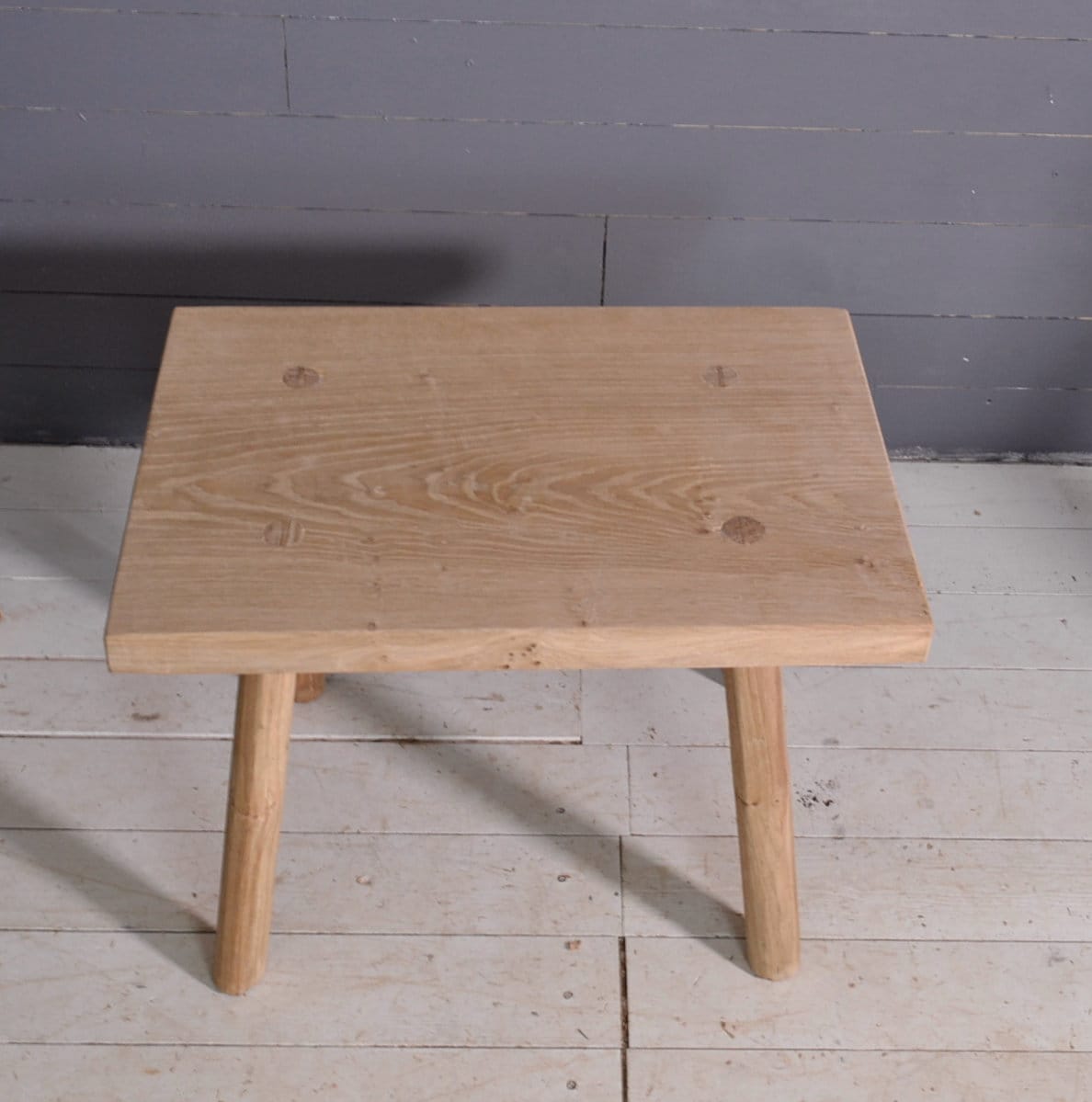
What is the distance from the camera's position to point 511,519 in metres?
0.95

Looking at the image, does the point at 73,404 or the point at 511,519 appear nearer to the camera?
the point at 511,519

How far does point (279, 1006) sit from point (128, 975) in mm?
132

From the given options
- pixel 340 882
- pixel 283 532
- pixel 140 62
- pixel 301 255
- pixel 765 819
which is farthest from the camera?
pixel 301 255

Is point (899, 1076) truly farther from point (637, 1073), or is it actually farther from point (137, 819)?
point (137, 819)

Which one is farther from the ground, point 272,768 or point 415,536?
point 415,536

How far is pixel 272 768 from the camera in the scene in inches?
39.2

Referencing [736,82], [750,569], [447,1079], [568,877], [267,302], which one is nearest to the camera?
[750,569]

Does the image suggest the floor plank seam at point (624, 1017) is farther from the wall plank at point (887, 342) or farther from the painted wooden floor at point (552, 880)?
the wall plank at point (887, 342)

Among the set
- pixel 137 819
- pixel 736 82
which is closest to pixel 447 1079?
pixel 137 819

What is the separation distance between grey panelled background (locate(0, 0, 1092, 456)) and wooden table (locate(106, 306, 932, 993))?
1.05ft

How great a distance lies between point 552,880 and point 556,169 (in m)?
0.73

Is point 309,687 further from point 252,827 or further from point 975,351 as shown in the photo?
point 975,351

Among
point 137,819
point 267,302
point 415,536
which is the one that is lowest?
point 137,819

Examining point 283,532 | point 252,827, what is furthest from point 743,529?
point 252,827
